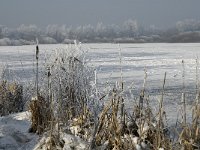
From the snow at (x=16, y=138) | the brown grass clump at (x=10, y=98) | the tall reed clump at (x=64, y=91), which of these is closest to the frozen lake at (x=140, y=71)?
the tall reed clump at (x=64, y=91)

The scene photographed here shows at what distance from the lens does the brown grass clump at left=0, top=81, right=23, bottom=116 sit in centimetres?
1429

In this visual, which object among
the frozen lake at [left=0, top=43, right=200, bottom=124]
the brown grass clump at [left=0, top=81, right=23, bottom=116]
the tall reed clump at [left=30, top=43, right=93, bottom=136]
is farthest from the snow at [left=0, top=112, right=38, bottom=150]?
the brown grass clump at [left=0, top=81, right=23, bottom=116]

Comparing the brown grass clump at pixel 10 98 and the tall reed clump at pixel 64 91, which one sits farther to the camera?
the brown grass clump at pixel 10 98

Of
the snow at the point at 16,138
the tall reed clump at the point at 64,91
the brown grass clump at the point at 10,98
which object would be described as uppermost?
the tall reed clump at the point at 64,91

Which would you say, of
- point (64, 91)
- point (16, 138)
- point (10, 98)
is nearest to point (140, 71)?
point (10, 98)

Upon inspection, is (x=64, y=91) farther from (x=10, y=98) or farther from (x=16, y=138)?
(x=10, y=98)

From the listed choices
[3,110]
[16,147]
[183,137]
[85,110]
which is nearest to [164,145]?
[183,137]

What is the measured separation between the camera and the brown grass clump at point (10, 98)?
14289 millimetres

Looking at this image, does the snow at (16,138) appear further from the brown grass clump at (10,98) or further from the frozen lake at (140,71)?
the brown grass clump at (10,98)

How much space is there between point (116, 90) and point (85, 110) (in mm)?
769

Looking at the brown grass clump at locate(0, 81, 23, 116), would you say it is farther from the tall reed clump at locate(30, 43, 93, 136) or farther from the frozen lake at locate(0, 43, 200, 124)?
the tall reed clump at locate(30, 43, 93, 136)

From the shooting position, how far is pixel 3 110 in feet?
46.4

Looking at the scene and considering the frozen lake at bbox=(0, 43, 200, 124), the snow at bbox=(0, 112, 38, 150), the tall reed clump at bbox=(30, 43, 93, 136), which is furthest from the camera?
the frozen lake at bbox=(0, 43, 200, 124)

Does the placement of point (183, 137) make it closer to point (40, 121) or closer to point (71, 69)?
point (40, 121)
